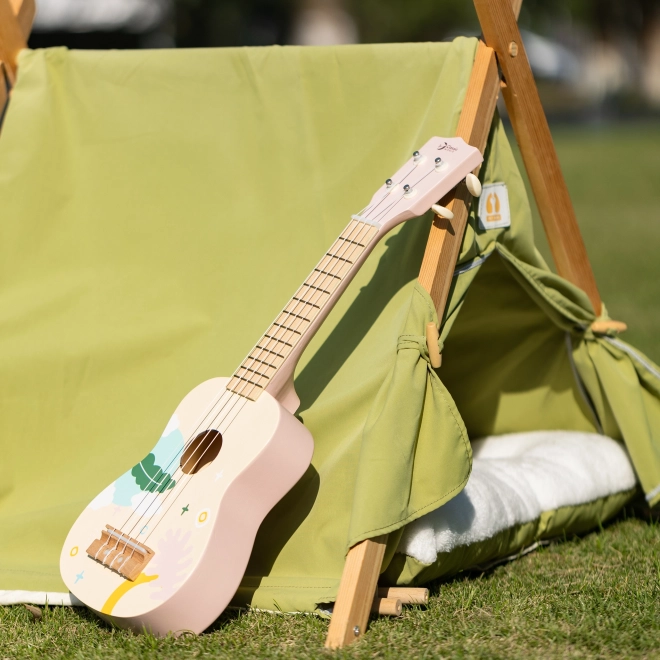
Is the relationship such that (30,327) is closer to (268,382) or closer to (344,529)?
(268,382)

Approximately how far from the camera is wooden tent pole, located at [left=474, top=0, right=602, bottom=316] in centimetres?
254

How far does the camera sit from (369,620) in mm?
2186

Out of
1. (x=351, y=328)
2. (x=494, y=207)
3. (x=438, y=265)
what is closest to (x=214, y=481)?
(x=351, y=328)

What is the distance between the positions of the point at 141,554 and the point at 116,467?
489 mm

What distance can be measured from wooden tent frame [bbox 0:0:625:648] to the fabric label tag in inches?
3.5

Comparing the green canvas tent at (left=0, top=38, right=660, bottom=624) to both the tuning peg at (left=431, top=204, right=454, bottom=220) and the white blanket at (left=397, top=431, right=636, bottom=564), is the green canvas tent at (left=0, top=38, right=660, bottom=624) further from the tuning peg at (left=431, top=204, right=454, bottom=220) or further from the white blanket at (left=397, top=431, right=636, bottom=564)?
the tuning peg at (left=431, top=204, right=454, bottom=220)

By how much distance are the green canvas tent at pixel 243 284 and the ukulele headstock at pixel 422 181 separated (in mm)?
132

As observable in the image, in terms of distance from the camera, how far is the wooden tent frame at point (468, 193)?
2080mm

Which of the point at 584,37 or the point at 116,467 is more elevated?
the point at 116,467

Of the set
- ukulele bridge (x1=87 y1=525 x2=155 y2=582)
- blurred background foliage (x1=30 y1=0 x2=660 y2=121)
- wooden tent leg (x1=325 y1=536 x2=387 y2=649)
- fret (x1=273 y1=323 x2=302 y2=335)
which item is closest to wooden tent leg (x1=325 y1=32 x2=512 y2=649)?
wooden tent leg (x1=325 y1=536 x2=387 y2=649)

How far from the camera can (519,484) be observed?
105 inches

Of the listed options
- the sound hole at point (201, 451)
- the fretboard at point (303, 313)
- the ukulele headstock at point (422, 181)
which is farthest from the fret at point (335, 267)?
the sound hole at point (201, 451)

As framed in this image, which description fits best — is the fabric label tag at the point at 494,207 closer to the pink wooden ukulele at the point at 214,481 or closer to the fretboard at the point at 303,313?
the pink wooden ukulele at the point at 214,481

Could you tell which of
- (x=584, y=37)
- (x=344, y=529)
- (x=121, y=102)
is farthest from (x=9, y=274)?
(x=584, y=37)
